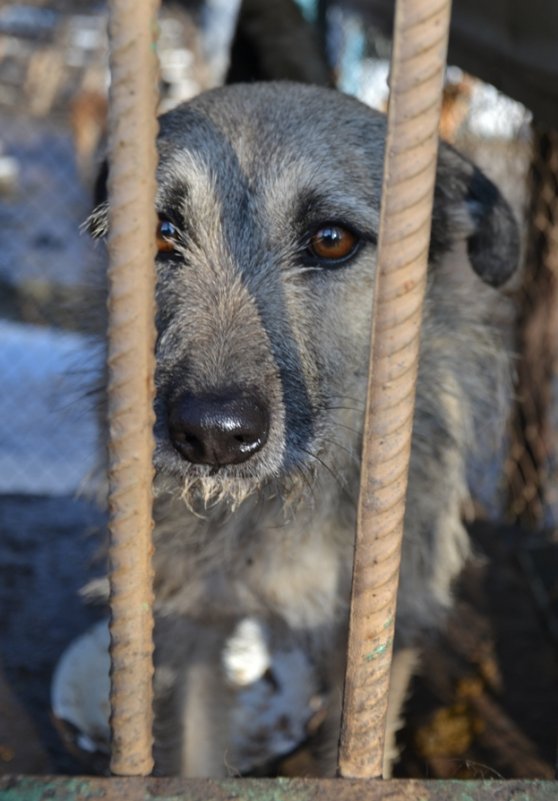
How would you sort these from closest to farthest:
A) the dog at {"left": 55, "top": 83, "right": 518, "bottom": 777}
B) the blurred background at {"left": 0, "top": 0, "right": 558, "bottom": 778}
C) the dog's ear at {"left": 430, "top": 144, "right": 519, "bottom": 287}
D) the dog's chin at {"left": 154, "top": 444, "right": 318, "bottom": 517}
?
the dog's chin at {"left": 154, "top": 444, "right": 318, "bottom": 517} → the dog at {"left": 55, "top": 83, "right": 518, "bottom": 777} → the dog's ear at {"left": 430, "top": 144, "right": 519, "bottom": 287} → the blurred background at {"left": 0, "top": 0, "right": 558, "bottom": 778}

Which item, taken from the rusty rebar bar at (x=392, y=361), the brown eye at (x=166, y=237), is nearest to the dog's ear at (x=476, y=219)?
the brown eye at (x=166, y=237)

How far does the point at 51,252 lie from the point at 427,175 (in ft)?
24.7

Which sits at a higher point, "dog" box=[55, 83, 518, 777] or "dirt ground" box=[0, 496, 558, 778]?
"dog" box=[55, 83, 518, 777]

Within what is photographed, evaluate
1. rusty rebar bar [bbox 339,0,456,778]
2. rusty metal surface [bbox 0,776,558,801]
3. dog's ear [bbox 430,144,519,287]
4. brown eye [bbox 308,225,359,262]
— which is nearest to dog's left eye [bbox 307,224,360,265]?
brown eye [bbox 308,225,359,262]

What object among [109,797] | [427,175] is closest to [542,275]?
[427,175]

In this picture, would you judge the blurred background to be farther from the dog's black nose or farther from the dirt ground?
the dog's black nose

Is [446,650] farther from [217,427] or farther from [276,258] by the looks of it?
[217,427]

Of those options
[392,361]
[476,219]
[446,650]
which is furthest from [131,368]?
[446,650]

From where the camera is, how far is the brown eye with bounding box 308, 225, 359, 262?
236cm

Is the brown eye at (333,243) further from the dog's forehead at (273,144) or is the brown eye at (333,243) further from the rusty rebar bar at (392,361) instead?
the rusty rebar bar at (392,361)

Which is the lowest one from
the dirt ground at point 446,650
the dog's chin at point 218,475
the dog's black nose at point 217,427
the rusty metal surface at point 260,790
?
the dirt ground at point 446,650

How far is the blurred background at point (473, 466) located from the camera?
2.93 meters

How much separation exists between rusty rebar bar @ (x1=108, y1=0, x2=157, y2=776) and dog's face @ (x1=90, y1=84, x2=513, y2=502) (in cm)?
56

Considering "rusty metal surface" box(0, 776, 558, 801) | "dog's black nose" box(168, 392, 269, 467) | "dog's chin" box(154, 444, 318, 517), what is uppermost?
"dog's black nose" box(168, 392, 269, 467)
